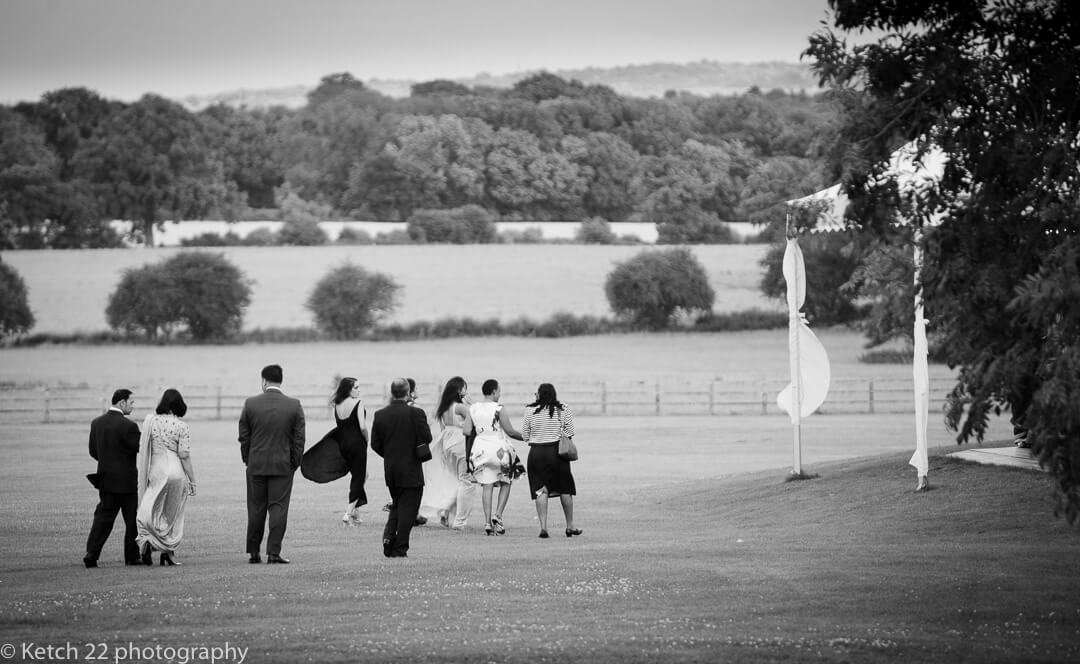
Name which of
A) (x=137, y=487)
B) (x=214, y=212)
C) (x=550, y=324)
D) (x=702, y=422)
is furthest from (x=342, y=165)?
(x=137, y=487)

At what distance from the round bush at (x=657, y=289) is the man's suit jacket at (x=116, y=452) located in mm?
66317

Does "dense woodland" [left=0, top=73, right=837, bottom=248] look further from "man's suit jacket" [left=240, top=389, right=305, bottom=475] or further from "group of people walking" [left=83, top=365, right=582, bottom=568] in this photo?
"man's suit jacket" [left=240, top=389, right=305, bottom=475]

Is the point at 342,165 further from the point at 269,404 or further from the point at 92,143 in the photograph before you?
the point at 269,404

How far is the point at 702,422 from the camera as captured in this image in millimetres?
41562

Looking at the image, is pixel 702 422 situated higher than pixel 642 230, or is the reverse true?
pixel 642 230

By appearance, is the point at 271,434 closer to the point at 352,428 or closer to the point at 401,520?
the point at 401,520

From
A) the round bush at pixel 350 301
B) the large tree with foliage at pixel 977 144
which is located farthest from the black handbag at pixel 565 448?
the round bush at pixel 350 301

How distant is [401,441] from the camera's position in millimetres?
14016

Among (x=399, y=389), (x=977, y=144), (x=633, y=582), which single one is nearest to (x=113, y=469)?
(x=399, y=389)

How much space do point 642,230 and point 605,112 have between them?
26692mm

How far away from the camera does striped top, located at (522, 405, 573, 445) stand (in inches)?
620

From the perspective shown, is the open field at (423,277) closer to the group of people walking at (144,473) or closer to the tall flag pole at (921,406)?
the tall flag pole at (921,406)

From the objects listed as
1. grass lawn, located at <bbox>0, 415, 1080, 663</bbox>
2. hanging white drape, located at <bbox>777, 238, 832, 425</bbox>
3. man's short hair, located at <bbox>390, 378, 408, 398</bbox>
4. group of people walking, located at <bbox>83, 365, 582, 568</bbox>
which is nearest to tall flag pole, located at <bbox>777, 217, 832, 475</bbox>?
hanging white drape, located at <bbox>777, 238, 832, 425</bbox>

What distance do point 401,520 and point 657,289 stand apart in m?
66.2
